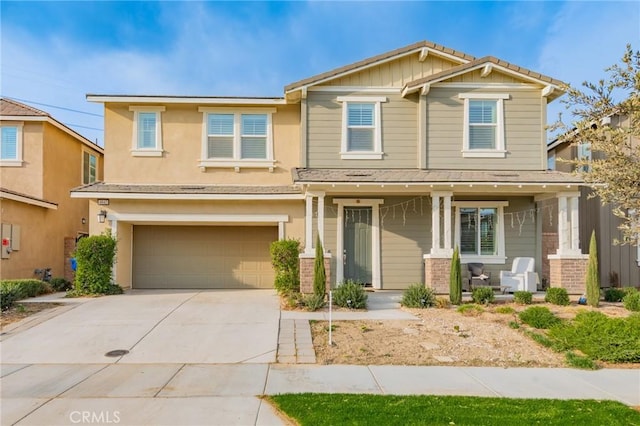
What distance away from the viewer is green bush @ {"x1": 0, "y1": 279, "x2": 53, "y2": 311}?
987cm

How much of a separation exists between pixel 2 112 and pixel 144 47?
5.29 metres

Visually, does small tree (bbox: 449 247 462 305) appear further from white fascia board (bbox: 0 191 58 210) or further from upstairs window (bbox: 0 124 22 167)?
upstairs window (bbox: 0 124 22 167)

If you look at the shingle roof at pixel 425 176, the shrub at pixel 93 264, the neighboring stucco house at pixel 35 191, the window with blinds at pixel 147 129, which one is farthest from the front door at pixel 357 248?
the neighboring stucco house at pixel 35 191

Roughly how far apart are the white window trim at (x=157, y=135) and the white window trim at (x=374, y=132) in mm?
5522

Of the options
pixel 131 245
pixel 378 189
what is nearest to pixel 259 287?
pixel 131 245

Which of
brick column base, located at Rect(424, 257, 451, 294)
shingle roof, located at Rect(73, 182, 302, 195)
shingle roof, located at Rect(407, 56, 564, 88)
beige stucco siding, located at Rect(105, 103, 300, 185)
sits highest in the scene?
shingle roof, located at Rect(407, 56, 564, 88)

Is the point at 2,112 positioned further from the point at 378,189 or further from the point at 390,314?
the point at 390,314

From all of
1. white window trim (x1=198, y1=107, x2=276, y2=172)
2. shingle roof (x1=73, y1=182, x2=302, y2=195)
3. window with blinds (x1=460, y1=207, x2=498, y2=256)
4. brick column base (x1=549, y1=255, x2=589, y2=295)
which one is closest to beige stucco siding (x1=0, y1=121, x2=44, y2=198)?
shingle roof (x1=73, y1=182, x2=302, y2=195)

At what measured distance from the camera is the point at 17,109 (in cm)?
1505

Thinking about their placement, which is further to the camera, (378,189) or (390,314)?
(378,189)

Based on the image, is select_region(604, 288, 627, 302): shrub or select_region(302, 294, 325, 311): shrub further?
select_region(604, 288, 627, 302): shrub

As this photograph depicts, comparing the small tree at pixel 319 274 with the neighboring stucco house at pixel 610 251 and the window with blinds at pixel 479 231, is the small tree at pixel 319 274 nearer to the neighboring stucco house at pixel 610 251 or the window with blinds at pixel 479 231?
the window with blinds at pixel 479 231

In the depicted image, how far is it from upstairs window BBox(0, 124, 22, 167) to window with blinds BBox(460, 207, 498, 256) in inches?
573

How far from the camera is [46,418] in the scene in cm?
477
